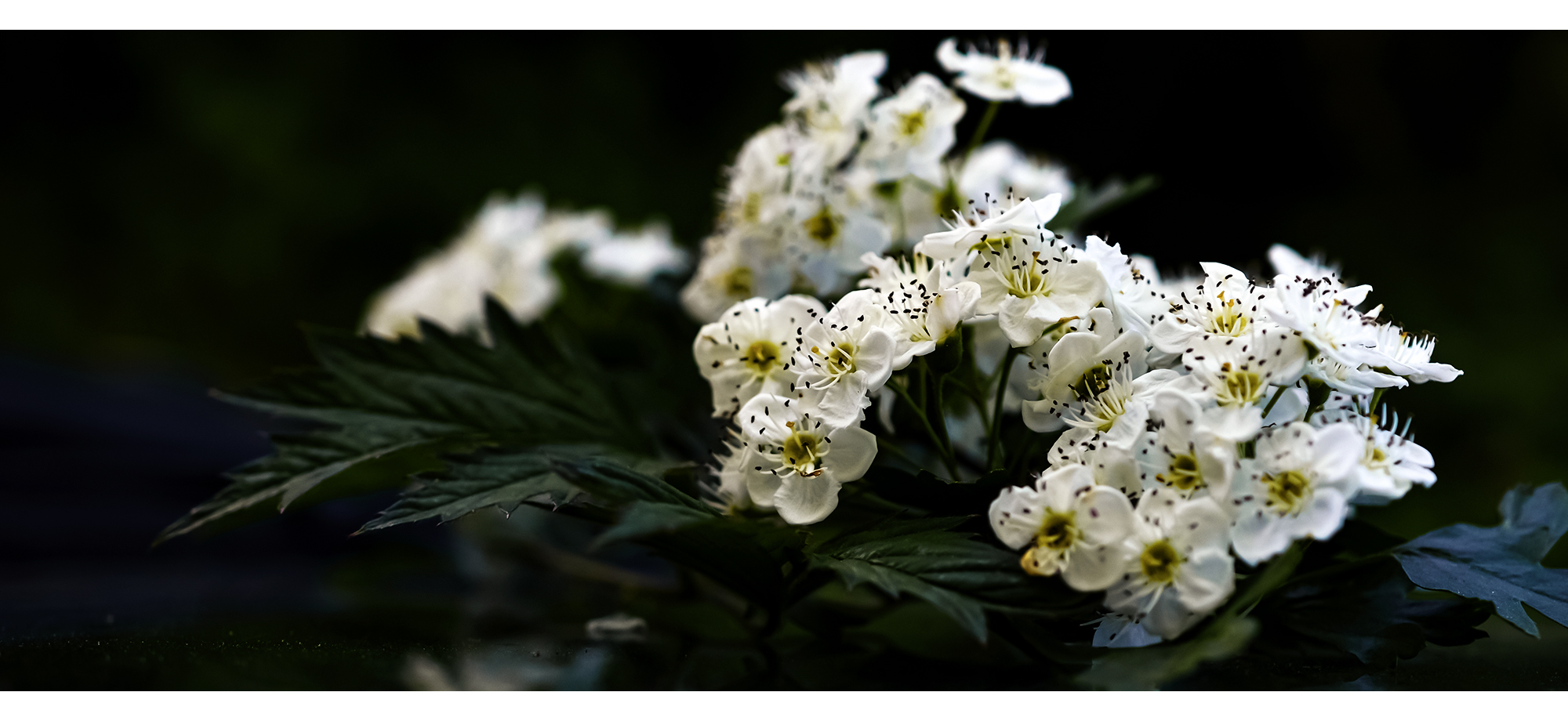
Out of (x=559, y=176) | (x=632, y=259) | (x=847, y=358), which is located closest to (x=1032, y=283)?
(x=847, y=358)

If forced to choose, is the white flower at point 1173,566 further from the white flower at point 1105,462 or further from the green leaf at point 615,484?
the green leaf at point 615,484

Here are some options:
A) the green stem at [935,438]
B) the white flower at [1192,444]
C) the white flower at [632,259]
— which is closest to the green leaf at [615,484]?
the green stem at [935,438]

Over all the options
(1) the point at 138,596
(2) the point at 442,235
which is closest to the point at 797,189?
(1) the point at 138,596

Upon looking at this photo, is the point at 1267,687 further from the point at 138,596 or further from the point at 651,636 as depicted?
the point at 138,596

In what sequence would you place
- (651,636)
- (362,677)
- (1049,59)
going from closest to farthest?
(362,677) → (651,636) → (1049,59)

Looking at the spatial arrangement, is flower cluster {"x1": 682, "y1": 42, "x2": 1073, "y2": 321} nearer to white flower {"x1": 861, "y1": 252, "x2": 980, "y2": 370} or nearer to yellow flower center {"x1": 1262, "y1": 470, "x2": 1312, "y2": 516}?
white flower {"x1": 861, "y1": 252, "x2": 980, "y2": 370}

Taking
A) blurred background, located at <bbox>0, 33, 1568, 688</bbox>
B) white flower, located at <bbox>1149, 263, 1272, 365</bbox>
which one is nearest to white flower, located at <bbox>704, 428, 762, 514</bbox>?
white flower, located at <bbox>1149, 263, 1272, 365</bbox>

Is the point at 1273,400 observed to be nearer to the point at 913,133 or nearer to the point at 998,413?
the point at 998,413
